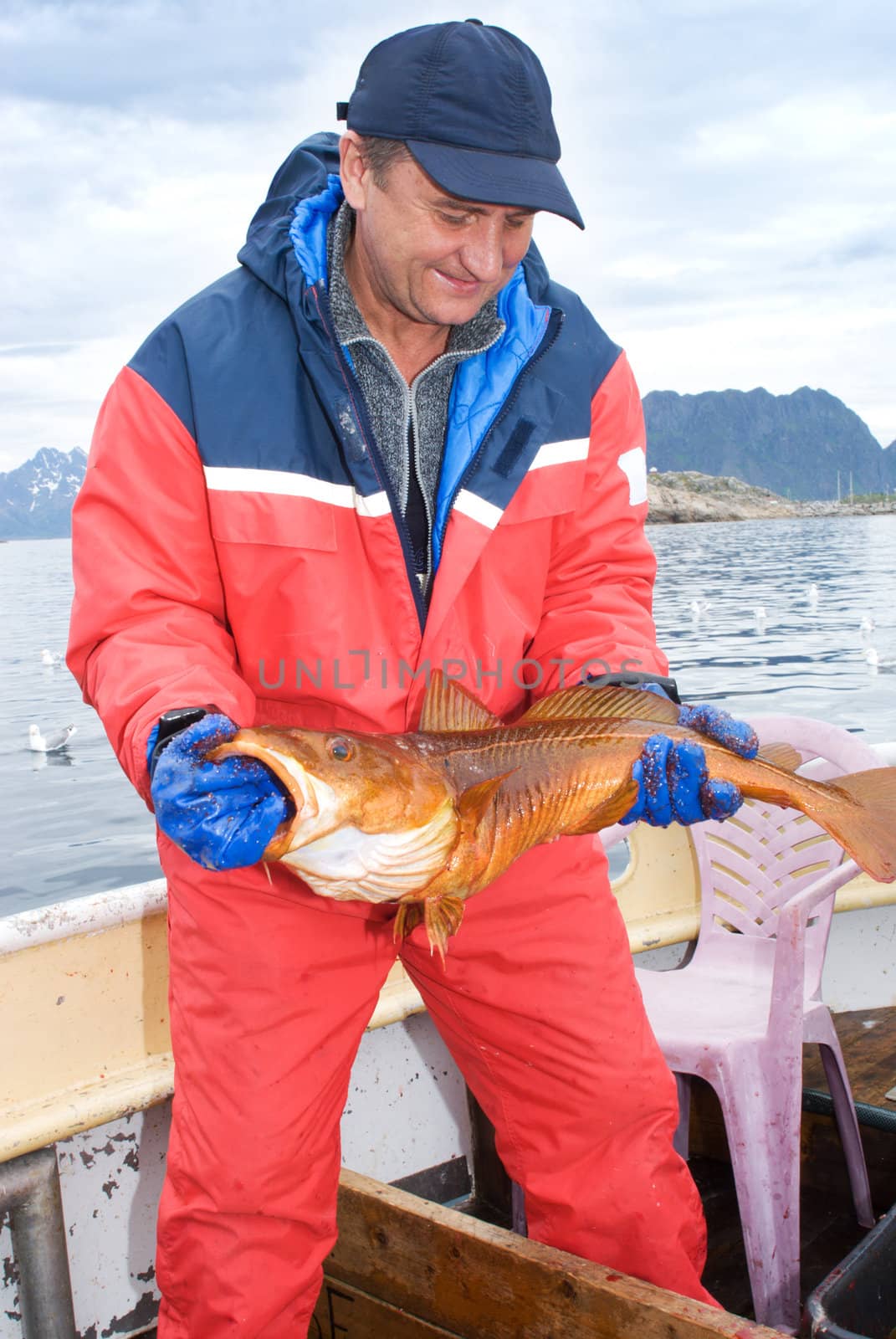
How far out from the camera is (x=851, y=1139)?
137 inches

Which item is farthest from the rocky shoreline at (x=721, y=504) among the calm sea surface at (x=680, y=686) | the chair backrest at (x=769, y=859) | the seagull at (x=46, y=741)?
the chair backrest at (x=769, y=859)

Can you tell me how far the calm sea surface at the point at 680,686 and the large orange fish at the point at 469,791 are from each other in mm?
8328

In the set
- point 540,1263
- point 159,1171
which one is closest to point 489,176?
point 540,1263

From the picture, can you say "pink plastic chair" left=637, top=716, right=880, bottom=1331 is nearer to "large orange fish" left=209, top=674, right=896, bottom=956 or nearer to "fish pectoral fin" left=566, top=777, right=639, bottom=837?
"large orange fish" left=209, top=674, right=896, bottom=956

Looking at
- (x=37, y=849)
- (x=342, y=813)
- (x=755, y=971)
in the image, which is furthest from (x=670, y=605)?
(x=342, y=813)

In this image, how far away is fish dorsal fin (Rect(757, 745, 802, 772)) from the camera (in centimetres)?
282

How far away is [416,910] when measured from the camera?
259 centimetres

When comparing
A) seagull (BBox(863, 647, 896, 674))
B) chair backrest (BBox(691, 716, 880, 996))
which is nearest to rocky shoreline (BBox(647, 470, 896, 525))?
seagull (BBox(863, 647, 896, 674))

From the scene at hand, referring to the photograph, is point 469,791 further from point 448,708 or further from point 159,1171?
point 159,1171

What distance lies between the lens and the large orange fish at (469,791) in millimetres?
2135

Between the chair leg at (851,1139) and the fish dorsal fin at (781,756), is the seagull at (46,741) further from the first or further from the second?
the fish dorsal fin at (781,756)

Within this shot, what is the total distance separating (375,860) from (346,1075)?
0.81 metres

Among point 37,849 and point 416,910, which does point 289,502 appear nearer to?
point 416,910

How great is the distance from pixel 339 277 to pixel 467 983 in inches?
68.1
